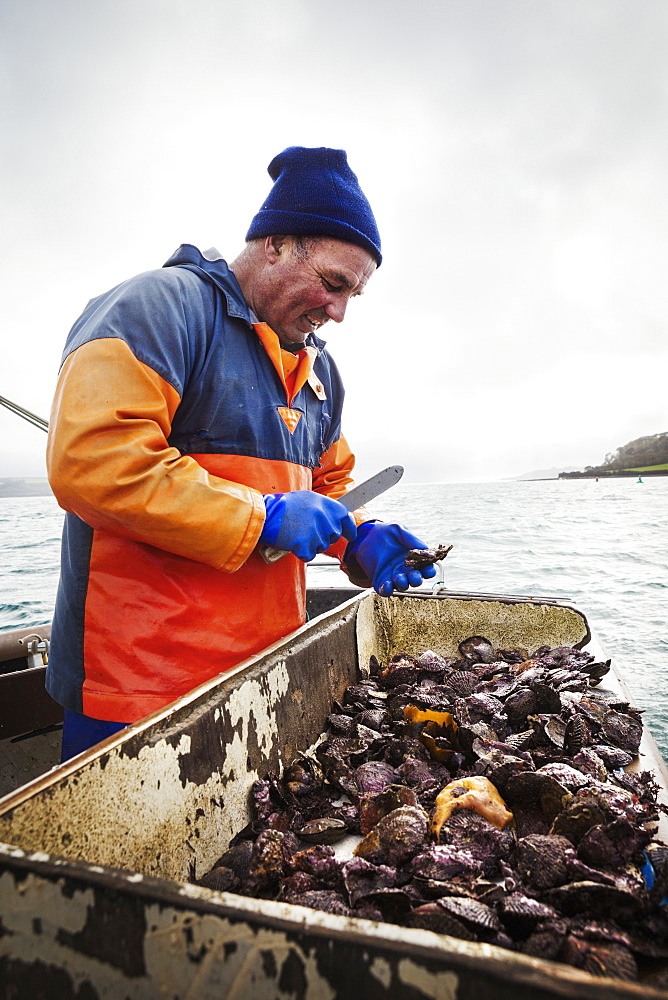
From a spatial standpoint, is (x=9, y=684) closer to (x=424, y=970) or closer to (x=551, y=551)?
(x=424, y=970)

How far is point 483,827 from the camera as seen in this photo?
56.9 inches

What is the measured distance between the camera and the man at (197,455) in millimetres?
1591

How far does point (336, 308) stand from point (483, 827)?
179 cm

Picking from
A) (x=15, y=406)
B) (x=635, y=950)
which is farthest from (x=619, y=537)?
(x=635, y=950)

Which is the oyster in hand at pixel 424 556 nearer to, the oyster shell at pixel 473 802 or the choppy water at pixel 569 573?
the oyster shell at pixel 473 802

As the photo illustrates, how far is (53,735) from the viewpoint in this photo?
3.49 m

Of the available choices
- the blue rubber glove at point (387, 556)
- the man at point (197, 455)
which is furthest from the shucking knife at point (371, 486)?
the man at point (197, 455)

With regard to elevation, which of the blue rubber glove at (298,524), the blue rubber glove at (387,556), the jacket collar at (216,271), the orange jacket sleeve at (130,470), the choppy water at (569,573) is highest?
the jacket collar at (216,271)

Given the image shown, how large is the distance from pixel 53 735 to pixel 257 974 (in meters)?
3.29

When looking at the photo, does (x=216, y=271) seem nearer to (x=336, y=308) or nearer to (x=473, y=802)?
(x=336, y=308)

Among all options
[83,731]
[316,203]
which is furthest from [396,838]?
[316,203]

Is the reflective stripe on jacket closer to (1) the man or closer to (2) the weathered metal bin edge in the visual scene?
(1) the man

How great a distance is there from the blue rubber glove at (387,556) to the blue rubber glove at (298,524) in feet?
2.11

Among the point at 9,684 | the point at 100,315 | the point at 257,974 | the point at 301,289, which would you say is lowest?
the point at 9,684
